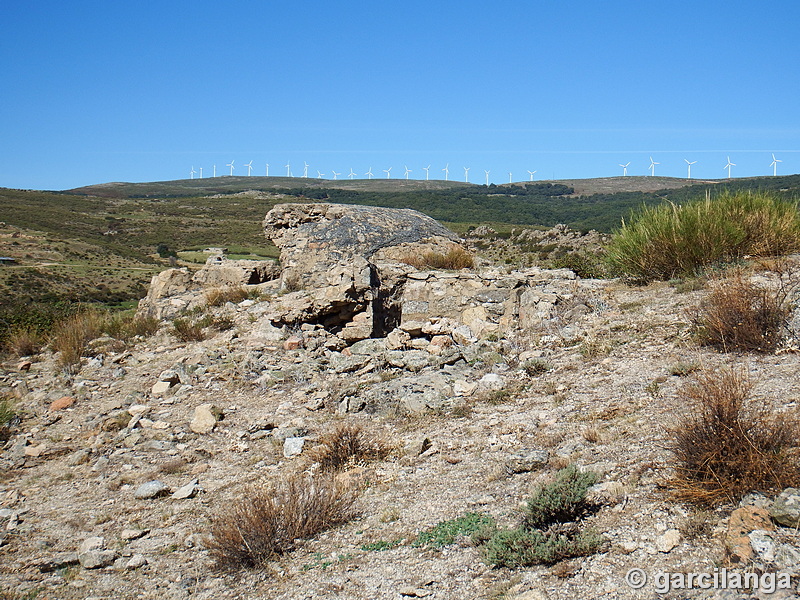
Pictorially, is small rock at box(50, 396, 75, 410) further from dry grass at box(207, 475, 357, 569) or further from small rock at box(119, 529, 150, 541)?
dry grass at box(207, 475, 357, 569)

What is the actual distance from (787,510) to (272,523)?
2601 millimetres

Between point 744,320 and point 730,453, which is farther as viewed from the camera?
point 744,320

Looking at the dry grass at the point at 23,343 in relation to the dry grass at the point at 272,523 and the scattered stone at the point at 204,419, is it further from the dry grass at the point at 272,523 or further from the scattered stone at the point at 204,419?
the dry grass at the point at 272,523

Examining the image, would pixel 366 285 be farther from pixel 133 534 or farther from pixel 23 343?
pixel 23 343

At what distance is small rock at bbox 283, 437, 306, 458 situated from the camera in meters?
4.83

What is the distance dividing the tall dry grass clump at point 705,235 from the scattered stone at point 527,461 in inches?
182

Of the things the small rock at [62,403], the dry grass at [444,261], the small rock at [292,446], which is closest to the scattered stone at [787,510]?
the small rock at [292,446]

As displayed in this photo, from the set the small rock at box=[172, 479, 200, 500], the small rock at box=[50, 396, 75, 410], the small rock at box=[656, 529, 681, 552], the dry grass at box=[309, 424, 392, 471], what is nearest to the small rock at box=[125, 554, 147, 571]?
the small rock at box=[172, 479, 200, 500]

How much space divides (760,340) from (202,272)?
872cm

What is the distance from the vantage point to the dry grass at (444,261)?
9.60 metres

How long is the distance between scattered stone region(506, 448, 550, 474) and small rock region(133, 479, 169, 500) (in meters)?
2.52

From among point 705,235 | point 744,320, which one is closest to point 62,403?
point 744,320

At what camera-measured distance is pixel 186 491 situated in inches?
173

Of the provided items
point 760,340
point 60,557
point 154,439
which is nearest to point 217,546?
point 60,557
